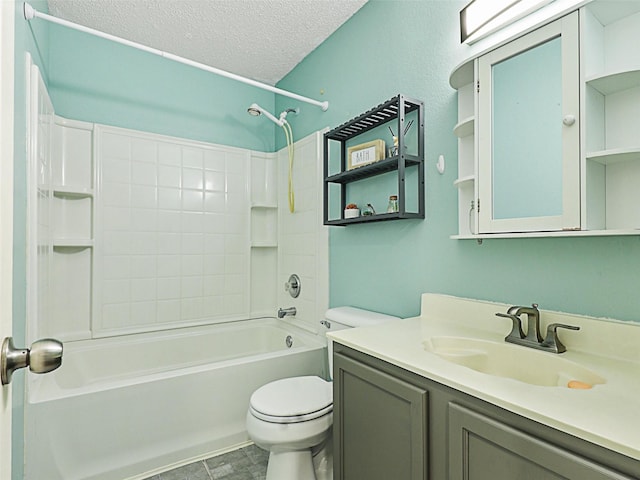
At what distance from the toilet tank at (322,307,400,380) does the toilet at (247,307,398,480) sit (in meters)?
0.22

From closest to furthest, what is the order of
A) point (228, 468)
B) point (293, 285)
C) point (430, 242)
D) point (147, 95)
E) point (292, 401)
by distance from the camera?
1. point (292, 401)
2. point (430, 242)
3. point (228, 468)
4. point (147, 95)
5. point (293, 285)

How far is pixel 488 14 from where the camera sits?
4.61 feet

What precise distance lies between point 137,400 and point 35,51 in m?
1.78

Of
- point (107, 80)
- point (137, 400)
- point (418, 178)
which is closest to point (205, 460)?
point (137, 400)

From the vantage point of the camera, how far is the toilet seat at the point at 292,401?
1493 millimetres

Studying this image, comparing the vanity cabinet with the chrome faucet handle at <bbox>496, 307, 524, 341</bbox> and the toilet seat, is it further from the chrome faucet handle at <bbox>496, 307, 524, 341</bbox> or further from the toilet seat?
the chrome faucet handle at <bbox>496, 307, 524, 341</bbox>

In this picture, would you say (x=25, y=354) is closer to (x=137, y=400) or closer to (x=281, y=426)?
(x=281, y=426)

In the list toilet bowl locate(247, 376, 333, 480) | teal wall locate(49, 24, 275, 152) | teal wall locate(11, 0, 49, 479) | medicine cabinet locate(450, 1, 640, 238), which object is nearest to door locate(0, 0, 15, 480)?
teal wall locate(11, 0, 49, 479)

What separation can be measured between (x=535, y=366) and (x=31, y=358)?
1.28m

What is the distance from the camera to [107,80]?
96.7 inches

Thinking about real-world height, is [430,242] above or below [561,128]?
below

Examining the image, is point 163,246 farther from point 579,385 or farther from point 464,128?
point 579,385

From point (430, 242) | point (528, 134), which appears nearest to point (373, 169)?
point (430, 242)

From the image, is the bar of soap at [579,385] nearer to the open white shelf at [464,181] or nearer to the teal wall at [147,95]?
the open white shelf at [464,181]
